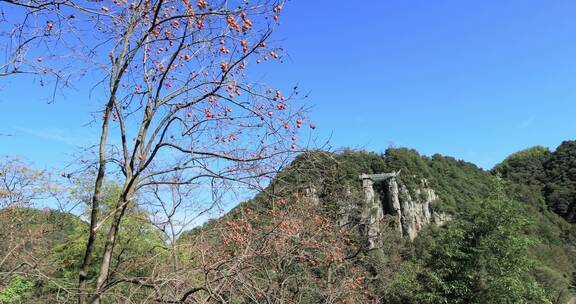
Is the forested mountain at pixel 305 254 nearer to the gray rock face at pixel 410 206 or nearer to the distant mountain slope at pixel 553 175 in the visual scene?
the distant mountain slope at pixel 553 175

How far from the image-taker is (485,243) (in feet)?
54.2

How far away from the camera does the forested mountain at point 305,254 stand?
3.93m

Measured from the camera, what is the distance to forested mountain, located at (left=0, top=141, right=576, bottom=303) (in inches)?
155

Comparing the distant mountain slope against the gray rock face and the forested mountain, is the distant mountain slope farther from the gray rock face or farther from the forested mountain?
the forested mountain

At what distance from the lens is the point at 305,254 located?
886 centimetres

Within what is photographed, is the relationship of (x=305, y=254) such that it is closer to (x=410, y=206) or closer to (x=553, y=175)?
(x=553, y=175)

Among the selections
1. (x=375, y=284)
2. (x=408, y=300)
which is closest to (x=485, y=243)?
(x=408, y=300)

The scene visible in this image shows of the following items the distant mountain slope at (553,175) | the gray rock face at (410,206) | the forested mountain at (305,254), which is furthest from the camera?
the gray rock face at (410,206)

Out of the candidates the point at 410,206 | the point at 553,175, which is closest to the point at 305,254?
the point at 553,175

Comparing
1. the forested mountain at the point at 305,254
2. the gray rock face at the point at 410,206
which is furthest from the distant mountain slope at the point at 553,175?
the forested mountain at the point at 305,254

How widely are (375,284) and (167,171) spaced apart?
21668 mm

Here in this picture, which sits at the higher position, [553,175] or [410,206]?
[553,175]

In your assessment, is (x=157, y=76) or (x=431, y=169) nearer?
(x=157, y=76)

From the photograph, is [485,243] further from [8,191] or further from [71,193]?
[8,191]
